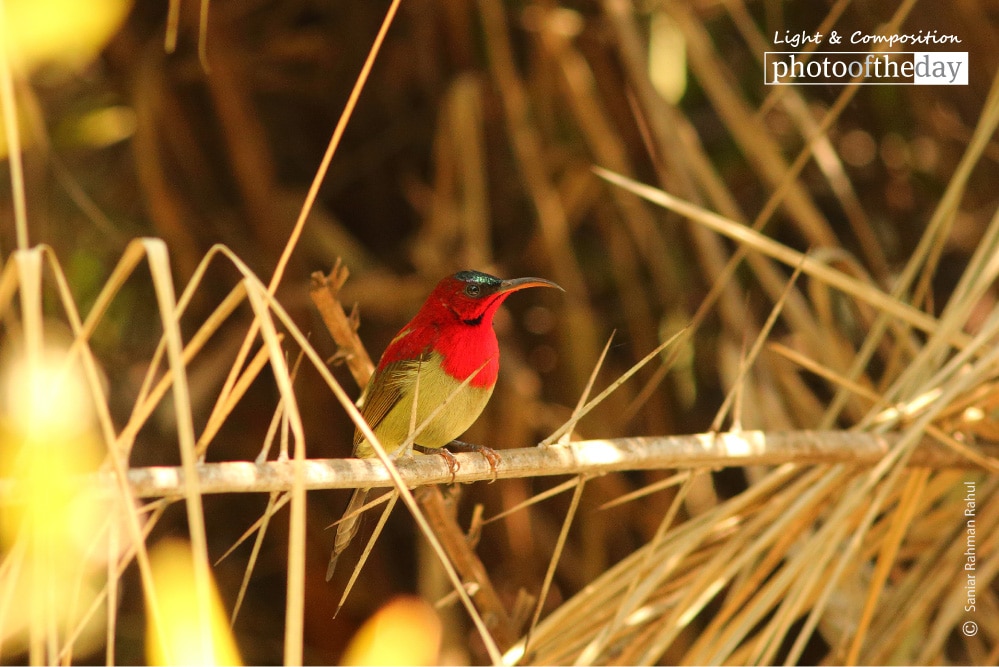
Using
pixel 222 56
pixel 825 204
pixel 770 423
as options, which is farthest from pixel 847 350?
pixel 222 56

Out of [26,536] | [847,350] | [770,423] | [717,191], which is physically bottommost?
[26,536]

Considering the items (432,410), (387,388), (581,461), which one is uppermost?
(387,388)

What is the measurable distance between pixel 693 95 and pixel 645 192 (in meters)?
2.25

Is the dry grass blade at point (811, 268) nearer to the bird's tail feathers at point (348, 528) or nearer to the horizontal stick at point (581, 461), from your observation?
the horizontal stick at point (581, 461)

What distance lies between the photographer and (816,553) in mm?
2123

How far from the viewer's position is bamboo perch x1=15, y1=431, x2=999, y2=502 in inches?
54.9

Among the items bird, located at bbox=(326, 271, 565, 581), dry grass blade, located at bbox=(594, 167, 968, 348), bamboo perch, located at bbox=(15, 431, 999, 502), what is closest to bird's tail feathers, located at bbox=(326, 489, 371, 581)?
bird, located at bbox=(326, 271, 565, 581)

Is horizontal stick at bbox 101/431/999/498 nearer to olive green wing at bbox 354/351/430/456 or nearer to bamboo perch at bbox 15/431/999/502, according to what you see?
bamboo perch at bbox 15/431/999/502

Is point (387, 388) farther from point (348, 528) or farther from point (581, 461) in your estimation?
point (581, 461)

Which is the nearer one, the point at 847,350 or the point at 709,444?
the point at 709,444

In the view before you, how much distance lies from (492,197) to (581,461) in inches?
113

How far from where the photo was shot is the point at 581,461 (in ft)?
6.38

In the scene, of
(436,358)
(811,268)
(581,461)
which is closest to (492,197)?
(436,358)

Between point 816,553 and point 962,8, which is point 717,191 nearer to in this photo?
point 962,8
